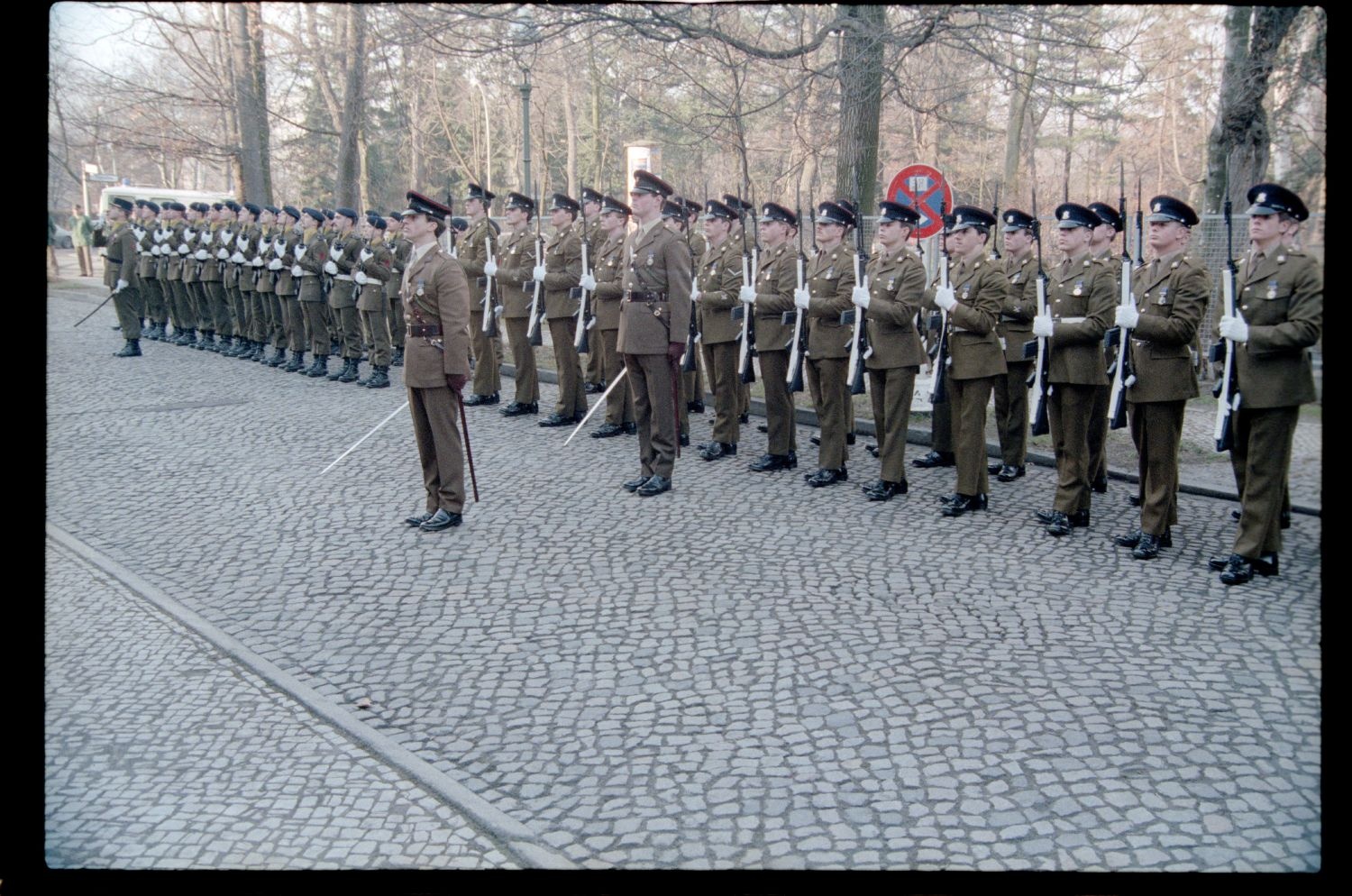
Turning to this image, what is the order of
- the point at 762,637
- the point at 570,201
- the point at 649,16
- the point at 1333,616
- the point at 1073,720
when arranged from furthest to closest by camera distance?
the point at 649,16 → the point at 570,201 → the point at 762,637 → the point at 1073,720 → the point at 1333,616

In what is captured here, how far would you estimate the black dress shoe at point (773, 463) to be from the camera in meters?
9.23

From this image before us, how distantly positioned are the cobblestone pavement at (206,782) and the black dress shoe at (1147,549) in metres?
4.56

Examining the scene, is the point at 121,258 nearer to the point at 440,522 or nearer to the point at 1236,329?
the point at 440,522

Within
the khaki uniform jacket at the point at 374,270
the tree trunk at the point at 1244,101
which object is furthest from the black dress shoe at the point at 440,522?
the tree trunk at the point at 1244,101

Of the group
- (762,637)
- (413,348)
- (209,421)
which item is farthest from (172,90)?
(762,637)

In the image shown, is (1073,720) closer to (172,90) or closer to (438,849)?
(438,849)

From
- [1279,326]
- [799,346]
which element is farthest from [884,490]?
[1279,326]

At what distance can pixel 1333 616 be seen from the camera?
2.94 m

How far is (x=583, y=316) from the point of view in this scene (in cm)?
1070

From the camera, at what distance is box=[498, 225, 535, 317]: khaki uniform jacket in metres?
11.3

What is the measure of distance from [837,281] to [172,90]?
1691 cm

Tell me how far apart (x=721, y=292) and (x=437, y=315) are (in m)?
2.93

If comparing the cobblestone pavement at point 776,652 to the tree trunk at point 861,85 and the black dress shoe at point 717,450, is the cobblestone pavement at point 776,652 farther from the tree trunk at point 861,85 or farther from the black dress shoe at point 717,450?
the tree trunk at point 861,85

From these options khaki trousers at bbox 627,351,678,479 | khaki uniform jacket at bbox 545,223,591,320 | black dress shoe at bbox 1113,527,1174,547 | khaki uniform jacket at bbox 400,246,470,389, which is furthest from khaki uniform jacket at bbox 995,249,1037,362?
khaki uniform jacket at bbox 545,223,591,320
